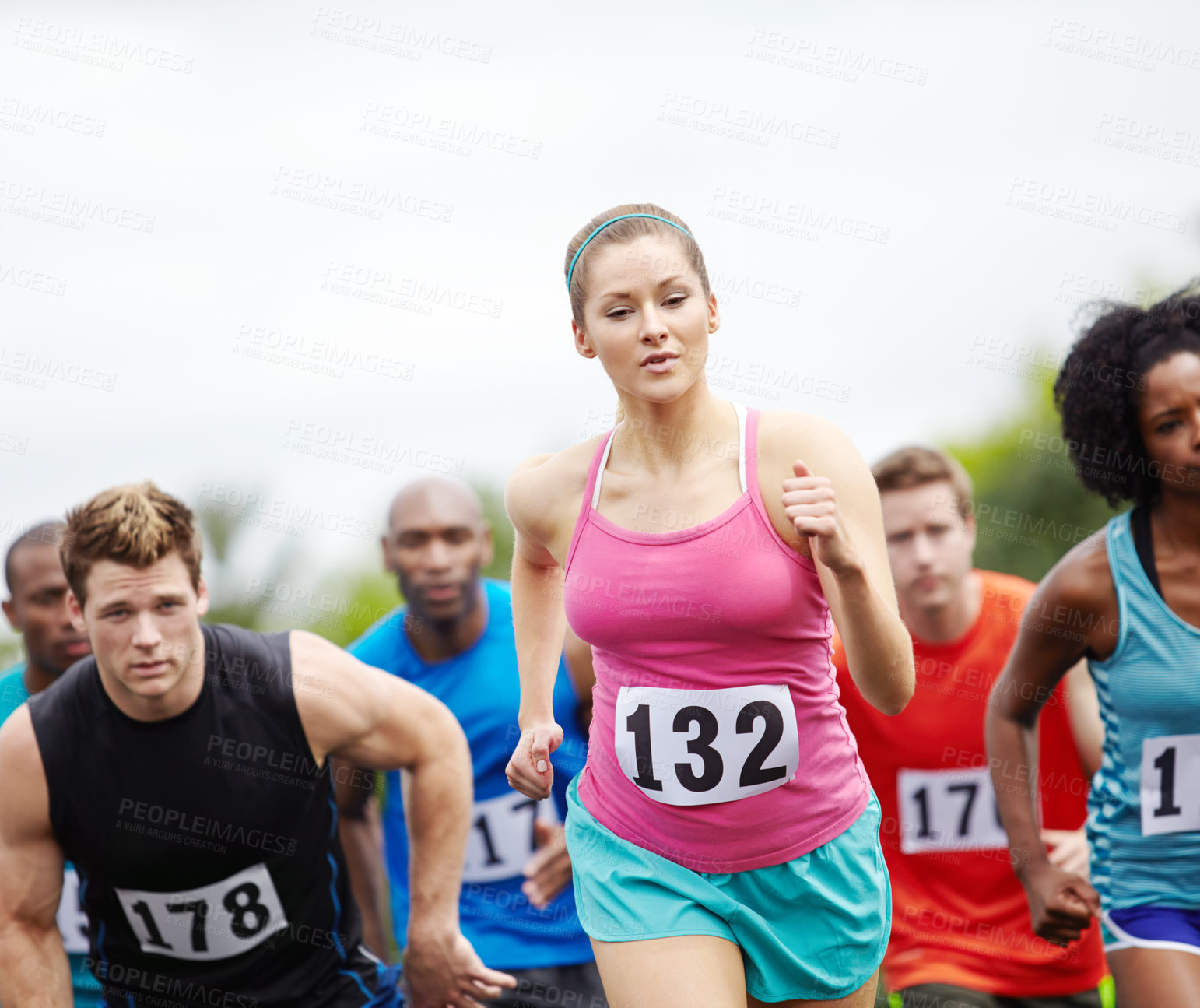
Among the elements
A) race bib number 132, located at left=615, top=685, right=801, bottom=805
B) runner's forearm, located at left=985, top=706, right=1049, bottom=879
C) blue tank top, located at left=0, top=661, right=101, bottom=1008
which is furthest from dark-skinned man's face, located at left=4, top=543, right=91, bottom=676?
runner's forearm, located at left=985, top=706, right=1049, bottom=879

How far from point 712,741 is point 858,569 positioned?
0.59 m

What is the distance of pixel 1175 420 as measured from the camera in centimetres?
380

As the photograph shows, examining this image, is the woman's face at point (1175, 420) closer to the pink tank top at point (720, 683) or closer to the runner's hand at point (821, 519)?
the pink tank top at point (720, 683)

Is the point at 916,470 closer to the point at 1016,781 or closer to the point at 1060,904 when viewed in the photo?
the point at 1016,781

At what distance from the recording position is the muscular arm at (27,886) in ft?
13.2

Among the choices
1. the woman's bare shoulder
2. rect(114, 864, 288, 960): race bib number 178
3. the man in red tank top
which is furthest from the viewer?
the man in red tank top

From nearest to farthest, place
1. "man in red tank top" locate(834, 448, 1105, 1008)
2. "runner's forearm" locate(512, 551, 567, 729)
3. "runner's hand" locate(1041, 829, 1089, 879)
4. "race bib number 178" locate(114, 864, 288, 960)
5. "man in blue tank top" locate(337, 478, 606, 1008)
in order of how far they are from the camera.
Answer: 1. "runner's forearm" locate(512, 551, 567, 729)
2. "race bib number 178" locate(114, 864, 288, 960)
3. "runner's hand" locate(1041, 829, 1089, 879)
4. "man in red tank top" locate(834, 448, 1105, 1008)
5. "man in blue tank top" locate(337, 478, 606, 1008)

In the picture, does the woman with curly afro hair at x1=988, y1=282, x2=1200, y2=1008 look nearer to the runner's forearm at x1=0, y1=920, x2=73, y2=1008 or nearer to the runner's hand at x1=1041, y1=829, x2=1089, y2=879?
the runner's hand at x1=1041, y1=829, x2=1089, y2=879

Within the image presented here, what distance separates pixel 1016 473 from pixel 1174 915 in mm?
15203

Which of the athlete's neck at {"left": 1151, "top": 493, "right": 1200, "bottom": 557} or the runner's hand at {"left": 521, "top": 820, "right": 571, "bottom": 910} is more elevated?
the athlete's neck at {"left": 1151, "top": 493, "right": 1200, "bottom": 557}

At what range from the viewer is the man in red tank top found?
16.6ft

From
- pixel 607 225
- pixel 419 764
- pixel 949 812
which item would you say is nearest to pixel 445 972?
pixel 419 764

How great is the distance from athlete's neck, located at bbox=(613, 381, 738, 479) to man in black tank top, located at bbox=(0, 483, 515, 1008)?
161 centimetres

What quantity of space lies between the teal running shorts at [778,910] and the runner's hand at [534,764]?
0.28 metres
